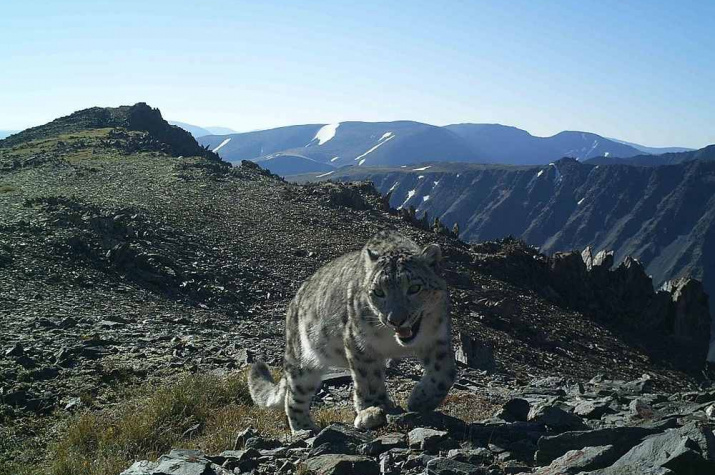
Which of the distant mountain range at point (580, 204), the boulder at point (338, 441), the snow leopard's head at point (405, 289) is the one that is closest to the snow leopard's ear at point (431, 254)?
the snow leopard's head at point (405, 289)

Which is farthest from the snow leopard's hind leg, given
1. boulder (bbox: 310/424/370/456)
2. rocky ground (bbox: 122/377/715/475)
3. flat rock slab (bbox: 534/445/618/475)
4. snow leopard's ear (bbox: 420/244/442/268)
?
flat rock slab (bbox: 534/445/618/475)

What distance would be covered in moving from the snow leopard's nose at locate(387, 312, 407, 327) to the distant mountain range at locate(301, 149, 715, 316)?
149 metres

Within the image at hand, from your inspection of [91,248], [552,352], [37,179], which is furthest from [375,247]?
[37,179]

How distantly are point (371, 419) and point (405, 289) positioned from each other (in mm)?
1509

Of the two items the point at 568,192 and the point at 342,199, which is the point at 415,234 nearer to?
the point at 342,199

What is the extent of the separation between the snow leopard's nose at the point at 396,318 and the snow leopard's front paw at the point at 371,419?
1.06 meters

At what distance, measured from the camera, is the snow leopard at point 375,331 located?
23.3ft

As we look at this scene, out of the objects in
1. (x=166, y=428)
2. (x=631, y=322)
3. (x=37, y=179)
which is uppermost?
(x=37, y=179)

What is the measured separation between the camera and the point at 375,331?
24.5ft

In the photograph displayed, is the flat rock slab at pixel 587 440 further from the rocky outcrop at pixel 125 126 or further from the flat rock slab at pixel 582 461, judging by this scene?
the rocky outcrop at pixel 125 126

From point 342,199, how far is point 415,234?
7.00 metres

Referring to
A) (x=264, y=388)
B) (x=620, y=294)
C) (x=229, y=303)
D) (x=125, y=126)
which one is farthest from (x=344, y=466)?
(x=125, y=126)

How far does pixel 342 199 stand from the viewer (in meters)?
35.8

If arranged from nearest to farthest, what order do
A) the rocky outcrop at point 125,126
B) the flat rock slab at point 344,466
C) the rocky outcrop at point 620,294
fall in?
1. the flat rock slab at point 344,466
2. the rocky outcrop at point 620,294
3. the rocky outcrop at point 125,126
